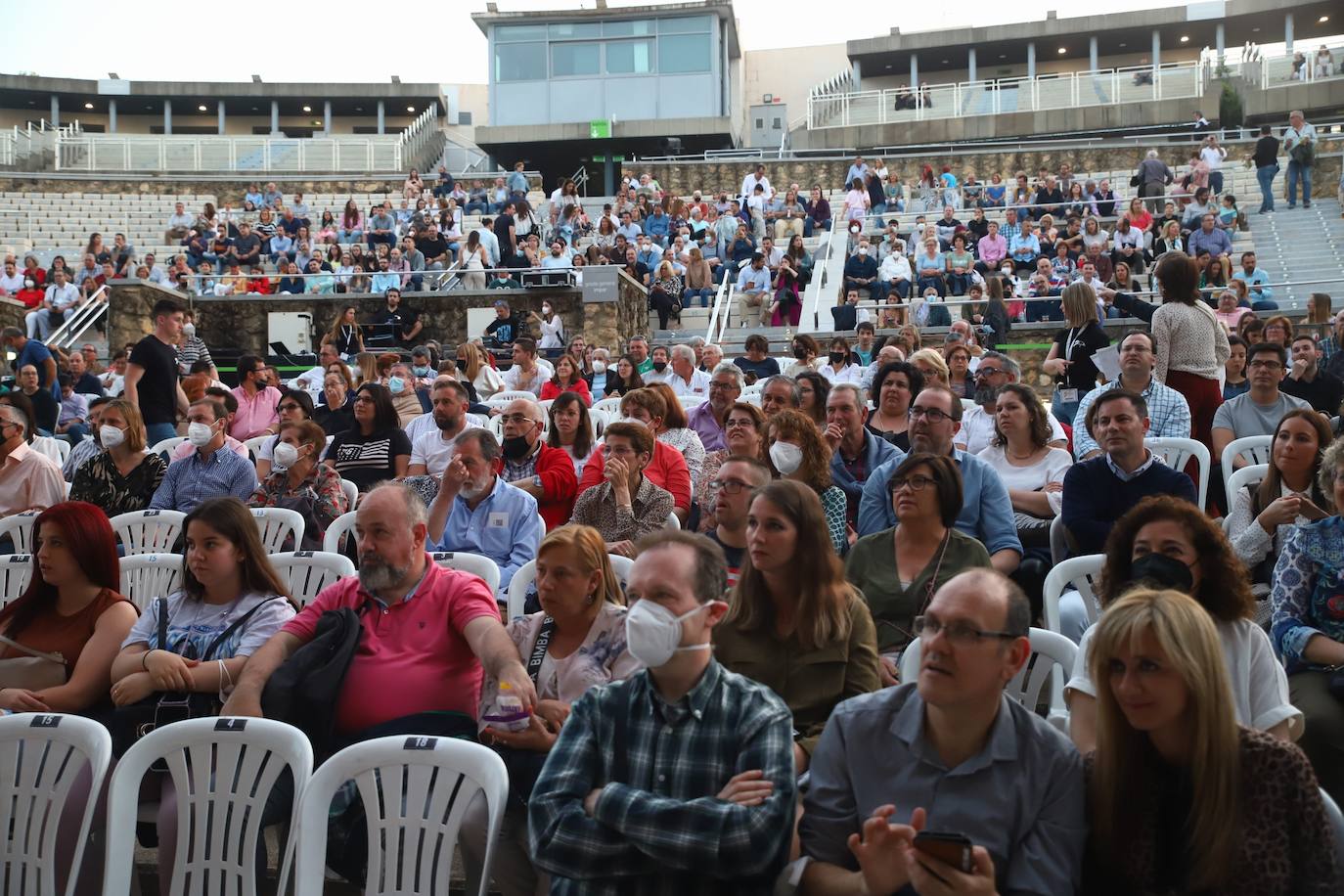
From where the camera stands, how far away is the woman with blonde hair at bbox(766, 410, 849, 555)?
17.4 feet

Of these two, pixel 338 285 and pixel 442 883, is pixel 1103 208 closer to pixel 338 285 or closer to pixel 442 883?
pixel 338 285

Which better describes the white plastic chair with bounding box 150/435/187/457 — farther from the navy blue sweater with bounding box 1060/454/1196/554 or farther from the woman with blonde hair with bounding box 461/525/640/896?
the navy blue sweater with bounding box 1060/454/1196/554

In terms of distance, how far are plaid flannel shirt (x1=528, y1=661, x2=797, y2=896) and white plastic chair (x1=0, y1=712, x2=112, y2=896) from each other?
54.9 inches

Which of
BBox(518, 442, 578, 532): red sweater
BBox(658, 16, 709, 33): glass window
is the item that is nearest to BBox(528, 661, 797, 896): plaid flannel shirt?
BBox(518, 442, 578, 532): red sweater

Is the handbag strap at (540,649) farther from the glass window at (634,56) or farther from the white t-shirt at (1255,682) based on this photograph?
the glass window at (634,56)

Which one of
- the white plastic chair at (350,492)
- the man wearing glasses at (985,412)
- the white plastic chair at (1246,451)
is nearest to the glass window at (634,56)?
the man wearing glasses at (985,412)

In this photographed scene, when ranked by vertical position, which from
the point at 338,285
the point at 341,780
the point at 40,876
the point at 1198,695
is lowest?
the point at 40,876

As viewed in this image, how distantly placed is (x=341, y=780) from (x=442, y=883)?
37cm

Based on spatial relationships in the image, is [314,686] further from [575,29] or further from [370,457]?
[575,29]

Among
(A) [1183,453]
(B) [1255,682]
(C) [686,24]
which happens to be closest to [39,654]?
(B) [1255,682]

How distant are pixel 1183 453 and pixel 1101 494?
5.05 feet

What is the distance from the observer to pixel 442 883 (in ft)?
10.2

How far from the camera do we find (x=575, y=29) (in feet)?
108

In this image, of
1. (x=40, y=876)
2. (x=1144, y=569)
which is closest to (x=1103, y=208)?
(x=1144, y=569)
